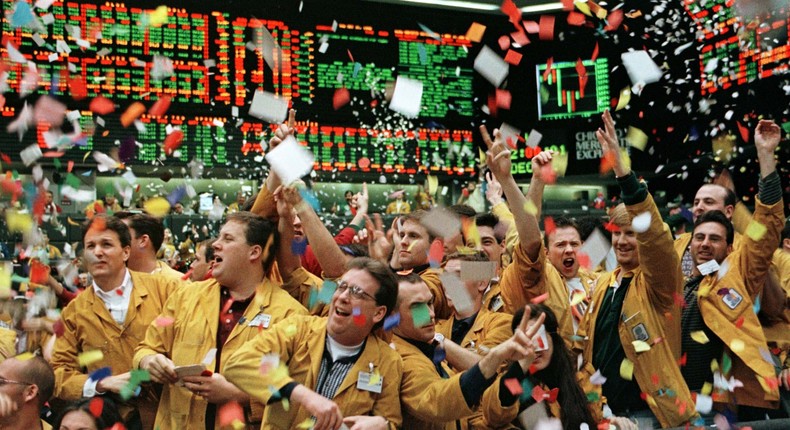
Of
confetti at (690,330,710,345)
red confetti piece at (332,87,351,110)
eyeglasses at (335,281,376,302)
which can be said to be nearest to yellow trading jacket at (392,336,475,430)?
eyeglasses at (335,281,376,302)

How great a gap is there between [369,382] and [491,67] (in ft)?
24.7

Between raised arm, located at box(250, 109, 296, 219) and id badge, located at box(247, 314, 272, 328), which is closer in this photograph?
id badge, located at box(247, 314, 272, 328)

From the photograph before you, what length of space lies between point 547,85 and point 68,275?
22.1 feet

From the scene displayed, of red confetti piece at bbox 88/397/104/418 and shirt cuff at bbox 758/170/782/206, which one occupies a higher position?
shirt cuff at bbox 758/170/782/206

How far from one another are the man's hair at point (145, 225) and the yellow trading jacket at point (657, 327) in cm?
202

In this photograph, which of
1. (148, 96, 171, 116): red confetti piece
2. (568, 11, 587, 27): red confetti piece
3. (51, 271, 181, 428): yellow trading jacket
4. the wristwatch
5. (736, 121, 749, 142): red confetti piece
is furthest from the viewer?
(568, 11, 587, 27): red confetti piece

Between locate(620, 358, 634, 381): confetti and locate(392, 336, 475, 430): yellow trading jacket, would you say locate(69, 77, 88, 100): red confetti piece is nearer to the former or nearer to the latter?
locate(392, 336, 475, 430): yellow trading jacket

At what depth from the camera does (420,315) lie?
337cm

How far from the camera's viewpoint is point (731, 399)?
399 centimetres

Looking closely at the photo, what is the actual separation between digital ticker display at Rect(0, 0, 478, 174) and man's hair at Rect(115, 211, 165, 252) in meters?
4.14

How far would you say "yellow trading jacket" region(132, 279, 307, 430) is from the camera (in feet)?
10.9

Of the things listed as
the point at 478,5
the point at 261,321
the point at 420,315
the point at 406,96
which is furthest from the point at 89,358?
the point at 478,5

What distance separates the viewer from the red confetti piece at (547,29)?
→ 11289 mm

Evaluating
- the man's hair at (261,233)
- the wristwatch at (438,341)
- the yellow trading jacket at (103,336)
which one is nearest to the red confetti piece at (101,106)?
the yellow trading jacket at (103,336)
